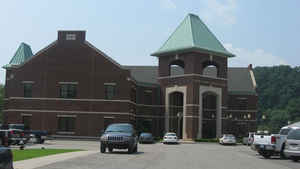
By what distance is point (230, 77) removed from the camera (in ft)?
259

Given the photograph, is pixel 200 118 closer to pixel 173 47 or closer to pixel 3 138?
pixel 173 47

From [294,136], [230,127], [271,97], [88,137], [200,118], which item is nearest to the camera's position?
[294,136]

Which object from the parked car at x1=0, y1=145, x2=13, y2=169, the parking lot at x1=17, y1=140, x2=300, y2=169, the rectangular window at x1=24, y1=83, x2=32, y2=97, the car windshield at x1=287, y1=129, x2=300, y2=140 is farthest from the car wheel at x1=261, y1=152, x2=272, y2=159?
the rectangular window at x1=24, y1=83, x2=32, y2=97

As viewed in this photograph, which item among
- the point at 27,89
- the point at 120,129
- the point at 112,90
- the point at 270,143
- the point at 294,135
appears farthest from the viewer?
the point at 27,89

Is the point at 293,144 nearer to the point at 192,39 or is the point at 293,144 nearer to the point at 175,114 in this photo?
the point at 192,39

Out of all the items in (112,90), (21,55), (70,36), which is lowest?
(112,90)

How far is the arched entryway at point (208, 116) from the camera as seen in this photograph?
67750 millimetres

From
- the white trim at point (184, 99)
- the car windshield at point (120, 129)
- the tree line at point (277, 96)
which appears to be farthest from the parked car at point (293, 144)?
the tree line at point (277, 96)

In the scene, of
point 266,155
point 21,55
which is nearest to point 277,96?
point 21,55

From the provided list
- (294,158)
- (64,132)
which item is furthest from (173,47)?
(294,158)

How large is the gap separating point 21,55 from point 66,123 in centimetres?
1579

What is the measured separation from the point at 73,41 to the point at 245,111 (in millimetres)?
32600

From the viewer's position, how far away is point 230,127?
7450cm

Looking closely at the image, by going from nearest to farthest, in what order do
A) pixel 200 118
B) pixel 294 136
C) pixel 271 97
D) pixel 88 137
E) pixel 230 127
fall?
1. pixel 294 136
2. pixel 88 137
3. pixel 200 118
4. pixel 230 127
5. pixel 271 97
